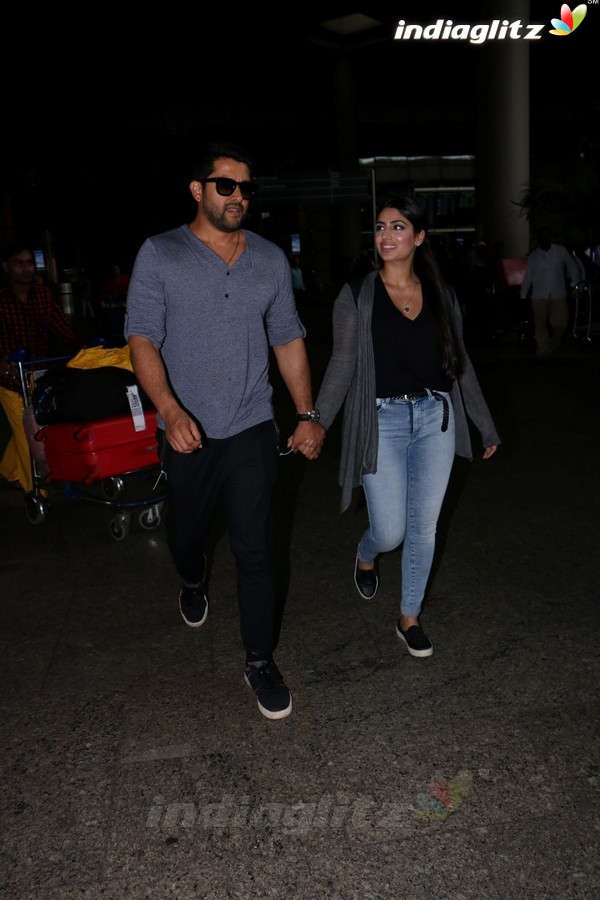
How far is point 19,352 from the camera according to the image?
20.2ft

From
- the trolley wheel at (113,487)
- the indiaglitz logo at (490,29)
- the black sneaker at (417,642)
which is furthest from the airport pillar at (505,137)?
the black sneaker at (417,642)

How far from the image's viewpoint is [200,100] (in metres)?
46.0

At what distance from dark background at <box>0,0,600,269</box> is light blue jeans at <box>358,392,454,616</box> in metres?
29.6

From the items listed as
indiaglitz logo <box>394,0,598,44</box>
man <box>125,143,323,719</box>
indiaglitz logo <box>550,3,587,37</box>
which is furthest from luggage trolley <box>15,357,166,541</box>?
indiaglitz logo <box>550,3,587,37</box>

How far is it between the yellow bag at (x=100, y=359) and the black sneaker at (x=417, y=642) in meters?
2.83

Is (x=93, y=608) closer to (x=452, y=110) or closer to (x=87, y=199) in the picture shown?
(x=87, y=199)

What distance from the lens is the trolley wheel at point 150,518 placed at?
6.23 m

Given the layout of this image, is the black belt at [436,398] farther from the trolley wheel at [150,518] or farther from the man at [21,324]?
the man at [21,324]

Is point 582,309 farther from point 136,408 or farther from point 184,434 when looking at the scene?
point 184,434

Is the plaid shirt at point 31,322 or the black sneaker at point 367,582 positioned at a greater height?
the plaid shirt at point 31,322

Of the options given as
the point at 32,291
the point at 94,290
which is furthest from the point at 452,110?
the point at 32,291

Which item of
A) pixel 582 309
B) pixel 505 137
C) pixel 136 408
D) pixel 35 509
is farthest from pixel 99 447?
pixel 505 137

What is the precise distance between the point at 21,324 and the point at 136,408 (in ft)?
5.60

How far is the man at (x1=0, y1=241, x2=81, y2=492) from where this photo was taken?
6.67 meters
